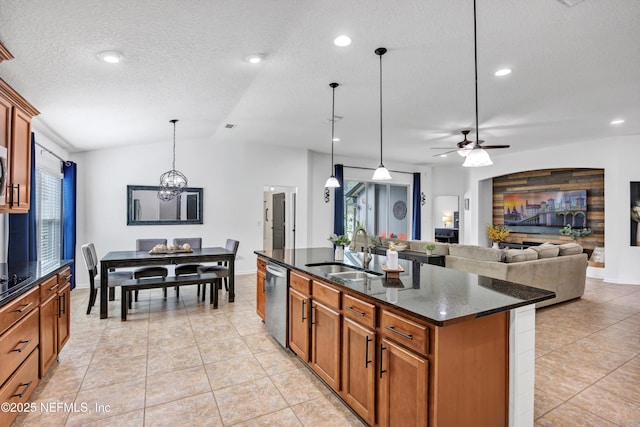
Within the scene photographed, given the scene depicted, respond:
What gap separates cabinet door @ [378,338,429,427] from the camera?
1.56 metres

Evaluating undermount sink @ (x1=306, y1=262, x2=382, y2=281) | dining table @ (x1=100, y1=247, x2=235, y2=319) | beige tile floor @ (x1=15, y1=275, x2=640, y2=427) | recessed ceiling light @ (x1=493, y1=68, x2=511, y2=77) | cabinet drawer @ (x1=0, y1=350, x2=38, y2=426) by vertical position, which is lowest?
beige tile floor @ (x1=15, y1=275, x2=640, y2=427)

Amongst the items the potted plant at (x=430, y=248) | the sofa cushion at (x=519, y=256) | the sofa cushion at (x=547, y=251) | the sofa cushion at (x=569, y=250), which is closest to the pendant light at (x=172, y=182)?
the potted plant at (x=430, y=248)

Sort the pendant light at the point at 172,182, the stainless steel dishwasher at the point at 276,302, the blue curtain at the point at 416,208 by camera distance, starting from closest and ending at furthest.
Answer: the stainless steel dishwasher at the point at 276,302 → the pendant light at the point at 172,182 → the blue curtain at the point at 416,208

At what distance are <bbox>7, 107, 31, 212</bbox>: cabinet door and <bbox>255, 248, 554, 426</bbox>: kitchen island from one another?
241 centimetres

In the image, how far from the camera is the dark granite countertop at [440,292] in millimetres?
1572

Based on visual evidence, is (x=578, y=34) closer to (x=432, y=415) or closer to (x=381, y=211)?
(x=432, y=415)

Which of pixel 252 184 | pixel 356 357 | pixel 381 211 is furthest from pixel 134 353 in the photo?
pixel 381 211

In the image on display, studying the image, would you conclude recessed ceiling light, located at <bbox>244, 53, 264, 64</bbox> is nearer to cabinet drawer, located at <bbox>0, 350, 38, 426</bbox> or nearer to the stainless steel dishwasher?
the stainless steel dishwasher

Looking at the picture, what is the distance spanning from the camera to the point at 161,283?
4398mm

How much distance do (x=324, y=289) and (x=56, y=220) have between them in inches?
196

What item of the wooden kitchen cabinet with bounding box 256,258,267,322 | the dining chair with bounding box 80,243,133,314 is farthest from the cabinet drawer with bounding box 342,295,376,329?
the dining chair with bounding box 80,243,133,314

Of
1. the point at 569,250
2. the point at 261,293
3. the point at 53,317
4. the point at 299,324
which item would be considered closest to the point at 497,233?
Answer: the point at 569,250

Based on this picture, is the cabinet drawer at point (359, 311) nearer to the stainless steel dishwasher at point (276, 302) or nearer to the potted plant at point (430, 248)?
the stainless steel dishwasher at point (276, 302)

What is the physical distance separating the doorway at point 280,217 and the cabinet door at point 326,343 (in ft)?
15.9
